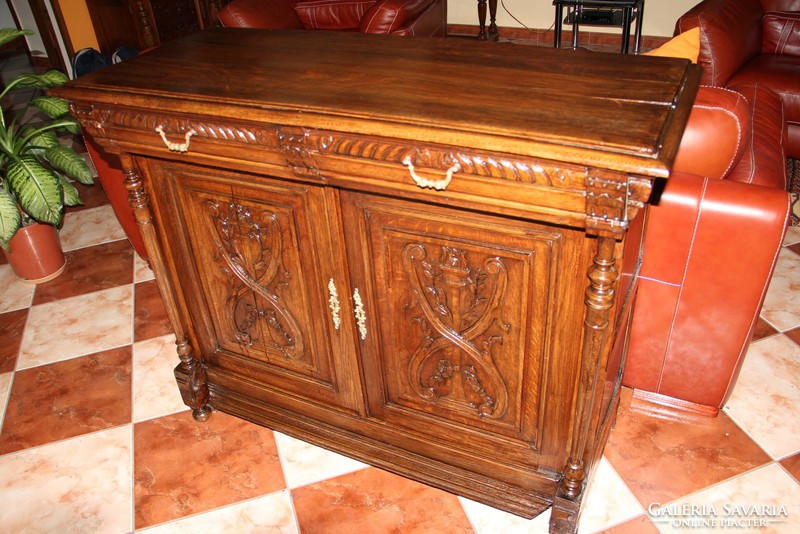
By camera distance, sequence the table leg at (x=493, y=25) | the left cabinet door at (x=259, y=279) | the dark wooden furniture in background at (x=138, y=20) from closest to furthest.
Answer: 1. the left cabinet door at (x=259, y=279)
2. the dark wooden furniture in background at (x=138, y=20)
3. the table leg at (x=493, y=25)

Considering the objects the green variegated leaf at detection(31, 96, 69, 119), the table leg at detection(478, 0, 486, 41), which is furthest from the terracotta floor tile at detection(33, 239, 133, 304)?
the table leg at detection(478, 0, 486, 41)

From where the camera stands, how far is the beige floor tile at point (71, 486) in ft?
6.04

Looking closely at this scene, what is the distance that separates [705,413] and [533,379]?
32.6 inches

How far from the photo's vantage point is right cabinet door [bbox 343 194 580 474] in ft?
4.63

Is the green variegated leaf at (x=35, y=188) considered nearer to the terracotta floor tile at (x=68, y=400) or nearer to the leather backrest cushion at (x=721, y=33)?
the terracotta floor tile at (x=68, y=400)

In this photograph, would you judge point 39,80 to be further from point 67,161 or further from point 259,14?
point 259,14

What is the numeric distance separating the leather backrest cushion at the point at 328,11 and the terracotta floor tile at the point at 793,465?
3370 mm

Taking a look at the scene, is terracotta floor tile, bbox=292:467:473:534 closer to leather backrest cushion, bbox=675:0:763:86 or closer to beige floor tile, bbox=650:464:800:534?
beige floor tile, bbox=650:464:800:534

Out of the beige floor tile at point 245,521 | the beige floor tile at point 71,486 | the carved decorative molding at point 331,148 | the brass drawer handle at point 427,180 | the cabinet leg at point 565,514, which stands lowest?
the beige floor tile at point 245,521

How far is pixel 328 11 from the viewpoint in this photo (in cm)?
412

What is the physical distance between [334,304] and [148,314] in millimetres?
1279

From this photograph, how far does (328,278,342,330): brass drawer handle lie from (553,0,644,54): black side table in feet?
10.2

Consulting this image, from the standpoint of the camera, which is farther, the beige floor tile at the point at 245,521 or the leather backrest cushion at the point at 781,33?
the leather backrest cushion at the point at 781,33

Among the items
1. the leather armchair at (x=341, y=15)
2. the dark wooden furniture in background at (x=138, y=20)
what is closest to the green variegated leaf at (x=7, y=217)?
the leather armchair at (x=341, y=15)
